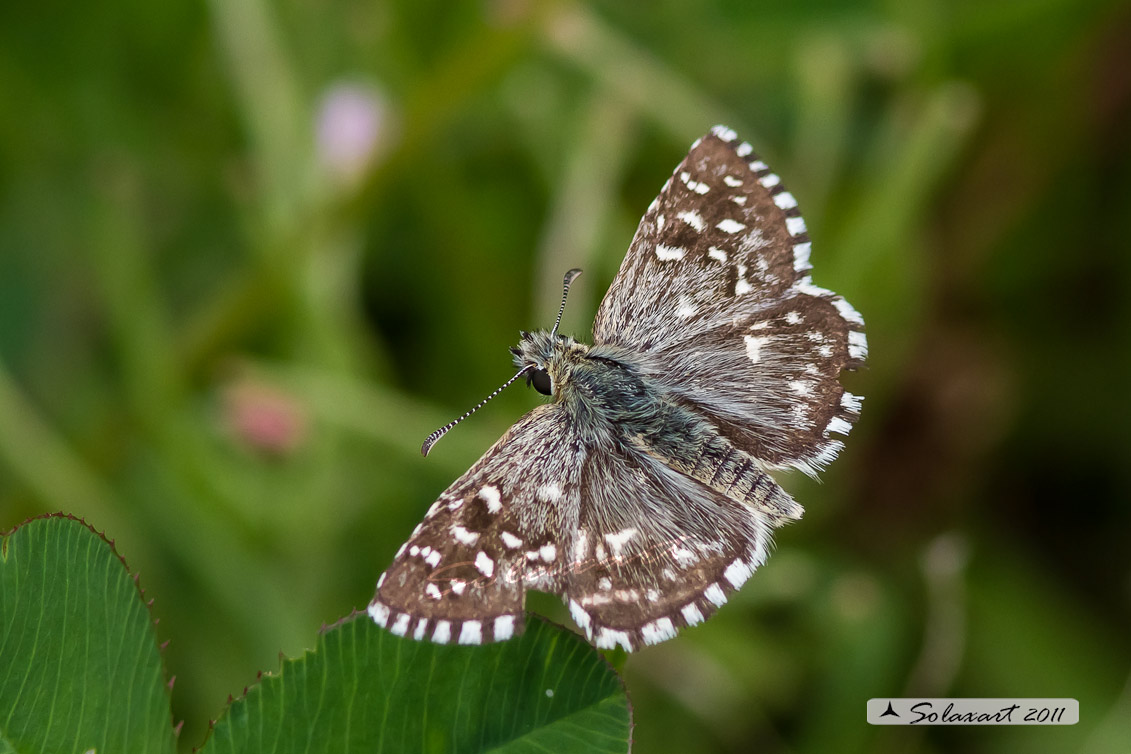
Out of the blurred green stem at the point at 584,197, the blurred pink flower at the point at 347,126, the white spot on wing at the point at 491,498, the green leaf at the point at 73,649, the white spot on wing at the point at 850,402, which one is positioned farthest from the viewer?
the blurred pink flower at the point at 347,126

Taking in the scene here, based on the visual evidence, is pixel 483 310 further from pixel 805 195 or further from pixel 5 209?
pixel 5 209

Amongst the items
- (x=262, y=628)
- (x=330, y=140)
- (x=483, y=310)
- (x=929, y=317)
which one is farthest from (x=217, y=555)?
(x=929, y=317)

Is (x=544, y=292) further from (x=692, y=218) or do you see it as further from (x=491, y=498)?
(x=491, y=498)

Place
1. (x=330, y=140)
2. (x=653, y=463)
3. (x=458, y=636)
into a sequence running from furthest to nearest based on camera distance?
(x=330, y=140) → (x=653, y=463) → (x=458, y=636)

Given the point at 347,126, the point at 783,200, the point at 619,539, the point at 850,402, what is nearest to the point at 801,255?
the point at 783,200

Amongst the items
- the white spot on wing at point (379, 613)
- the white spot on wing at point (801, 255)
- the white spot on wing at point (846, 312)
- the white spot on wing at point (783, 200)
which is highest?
the white spot on wing at point (783, 200)

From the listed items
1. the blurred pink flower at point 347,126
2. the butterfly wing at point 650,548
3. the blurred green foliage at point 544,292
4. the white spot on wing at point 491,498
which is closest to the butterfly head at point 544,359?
the butterfly wing at point 650,548

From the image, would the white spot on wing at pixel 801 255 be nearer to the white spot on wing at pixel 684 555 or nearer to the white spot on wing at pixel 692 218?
the white spot on wing at pixel 692 218
